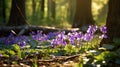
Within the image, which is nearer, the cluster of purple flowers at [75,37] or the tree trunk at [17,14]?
the cluster of purple flowers at [75,37]

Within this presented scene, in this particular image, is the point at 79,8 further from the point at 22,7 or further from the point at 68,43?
the point at 68,43

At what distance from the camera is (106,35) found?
6555 mm

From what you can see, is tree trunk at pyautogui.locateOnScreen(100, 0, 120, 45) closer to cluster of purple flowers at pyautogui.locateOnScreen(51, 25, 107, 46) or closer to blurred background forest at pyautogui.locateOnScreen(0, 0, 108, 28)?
cluster of purple flowers at pyautogui.locateOnScreen(51, 25, 107, 46)

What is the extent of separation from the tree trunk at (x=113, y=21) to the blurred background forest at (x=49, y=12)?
13.9m

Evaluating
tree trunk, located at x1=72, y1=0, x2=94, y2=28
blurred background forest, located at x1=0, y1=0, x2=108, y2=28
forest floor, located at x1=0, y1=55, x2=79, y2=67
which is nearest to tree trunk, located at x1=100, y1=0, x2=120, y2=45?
forest floor, located at x1=0, y1=55, x2=79, y2=67

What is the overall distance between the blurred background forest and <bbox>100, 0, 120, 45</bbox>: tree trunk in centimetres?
1393

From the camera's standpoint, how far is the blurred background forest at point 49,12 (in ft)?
98.1

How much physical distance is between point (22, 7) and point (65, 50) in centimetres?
1028

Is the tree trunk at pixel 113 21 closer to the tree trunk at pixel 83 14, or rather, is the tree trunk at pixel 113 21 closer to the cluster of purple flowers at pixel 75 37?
the cluster of purple flowers at pixel 75 37

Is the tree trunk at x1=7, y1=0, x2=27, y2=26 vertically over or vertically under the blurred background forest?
over

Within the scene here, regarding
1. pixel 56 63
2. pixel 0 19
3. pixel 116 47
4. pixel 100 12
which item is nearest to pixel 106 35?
pixel 116 47

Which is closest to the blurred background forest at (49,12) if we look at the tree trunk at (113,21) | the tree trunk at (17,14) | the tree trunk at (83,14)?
the tree trunk at (17,14)

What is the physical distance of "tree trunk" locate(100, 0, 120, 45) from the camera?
251 inches

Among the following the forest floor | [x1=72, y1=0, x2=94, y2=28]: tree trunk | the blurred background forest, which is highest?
the forest floor
